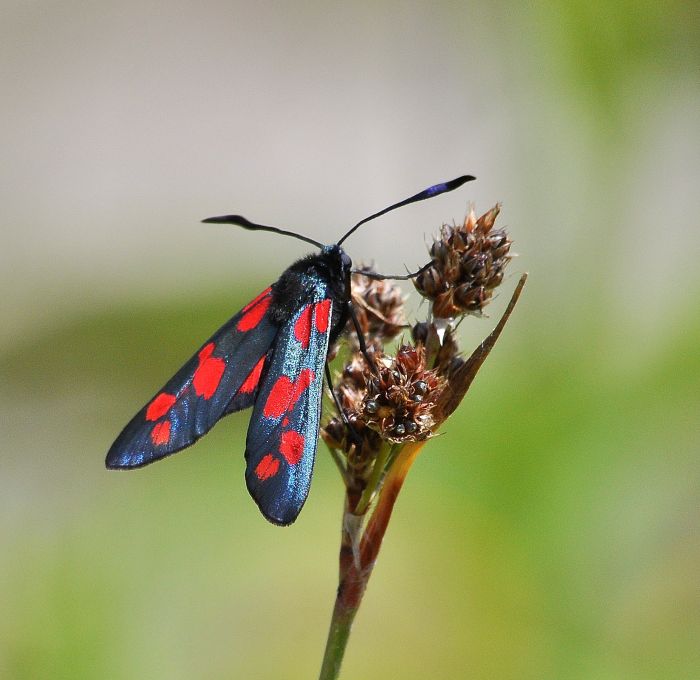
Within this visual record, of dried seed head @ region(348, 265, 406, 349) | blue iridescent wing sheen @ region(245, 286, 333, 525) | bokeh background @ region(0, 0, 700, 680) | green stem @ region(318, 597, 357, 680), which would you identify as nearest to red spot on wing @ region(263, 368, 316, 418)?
blue iridescent wing sheen @ region(245, 286, 333, 525)

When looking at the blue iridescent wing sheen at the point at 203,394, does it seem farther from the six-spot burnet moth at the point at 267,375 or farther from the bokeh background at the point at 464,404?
the bokeh background at the point at 464,404

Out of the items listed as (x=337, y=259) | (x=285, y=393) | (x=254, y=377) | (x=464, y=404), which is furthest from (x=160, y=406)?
(x=464, y=404)

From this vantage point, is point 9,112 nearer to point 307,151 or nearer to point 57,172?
point 57,172

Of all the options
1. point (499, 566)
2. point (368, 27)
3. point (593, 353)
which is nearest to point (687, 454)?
point (593, 353)

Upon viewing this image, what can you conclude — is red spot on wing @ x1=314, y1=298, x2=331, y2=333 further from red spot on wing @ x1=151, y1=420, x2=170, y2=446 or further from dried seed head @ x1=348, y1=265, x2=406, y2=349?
red spot on wing @ x1=151, y1=420, x2=170, y2=446

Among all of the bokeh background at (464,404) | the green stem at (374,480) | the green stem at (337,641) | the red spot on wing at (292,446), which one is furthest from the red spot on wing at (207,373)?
the bokeh background at (464,404)
